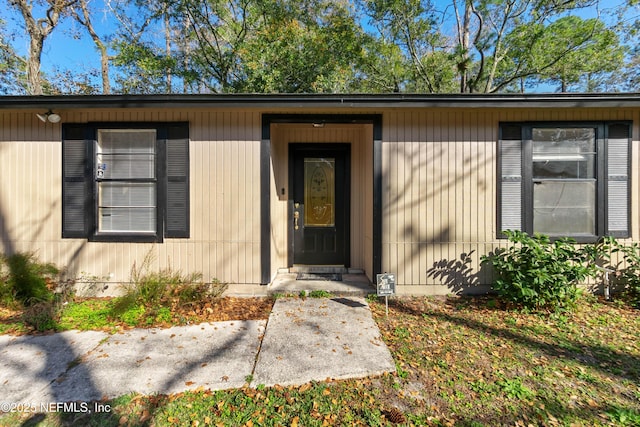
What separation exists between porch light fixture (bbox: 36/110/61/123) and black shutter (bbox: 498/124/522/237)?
6.06 m

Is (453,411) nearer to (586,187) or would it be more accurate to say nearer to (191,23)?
(586,187)

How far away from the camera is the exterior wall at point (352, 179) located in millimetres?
4270

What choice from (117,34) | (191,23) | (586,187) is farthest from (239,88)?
(586,187)

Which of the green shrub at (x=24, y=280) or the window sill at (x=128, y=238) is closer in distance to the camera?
the green shrub at (x=24, y=280)

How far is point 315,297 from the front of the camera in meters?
3.72

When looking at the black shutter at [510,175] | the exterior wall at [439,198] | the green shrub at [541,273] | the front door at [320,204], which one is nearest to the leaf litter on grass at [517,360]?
the green shrub at [541,273]

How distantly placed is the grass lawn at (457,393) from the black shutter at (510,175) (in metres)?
1.50

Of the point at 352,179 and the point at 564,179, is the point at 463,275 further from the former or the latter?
the point at 352,179

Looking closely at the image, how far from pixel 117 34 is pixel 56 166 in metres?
9.23

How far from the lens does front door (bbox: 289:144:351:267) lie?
4781 mm

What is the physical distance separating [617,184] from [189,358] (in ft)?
18.4

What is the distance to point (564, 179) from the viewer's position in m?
3.75

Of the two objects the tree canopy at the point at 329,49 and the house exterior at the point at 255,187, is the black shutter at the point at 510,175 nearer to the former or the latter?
the house exterior at the point at 255,187

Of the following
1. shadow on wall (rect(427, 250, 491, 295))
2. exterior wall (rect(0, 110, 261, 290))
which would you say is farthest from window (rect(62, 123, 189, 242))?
shadow on wall (rect(427, 250, 491, 295))
